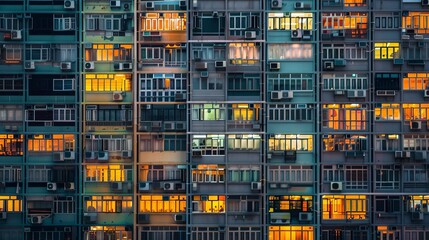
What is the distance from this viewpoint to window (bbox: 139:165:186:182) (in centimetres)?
2630

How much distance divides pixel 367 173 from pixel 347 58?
4272 millimetres

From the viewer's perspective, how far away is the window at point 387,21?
26.3 meters

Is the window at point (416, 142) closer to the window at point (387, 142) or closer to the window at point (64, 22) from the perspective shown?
the window at point (387, 142)

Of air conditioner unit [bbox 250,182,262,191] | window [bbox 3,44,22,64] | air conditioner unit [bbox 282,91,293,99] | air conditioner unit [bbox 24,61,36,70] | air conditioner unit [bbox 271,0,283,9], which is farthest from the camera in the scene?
window [bbox 3,44,22,64]

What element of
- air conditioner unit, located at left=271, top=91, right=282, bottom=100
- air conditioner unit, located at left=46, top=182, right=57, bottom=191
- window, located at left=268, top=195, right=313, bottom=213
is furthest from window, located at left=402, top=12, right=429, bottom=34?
Answer: air conditioner unit, located at left=46, top=182, right=57, bottom=191

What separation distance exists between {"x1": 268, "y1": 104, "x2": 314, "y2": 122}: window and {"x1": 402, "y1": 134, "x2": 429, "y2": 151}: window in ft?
11.8

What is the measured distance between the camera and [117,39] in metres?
26.5

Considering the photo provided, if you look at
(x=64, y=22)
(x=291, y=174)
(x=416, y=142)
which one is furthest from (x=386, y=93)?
(x=64, y=22)

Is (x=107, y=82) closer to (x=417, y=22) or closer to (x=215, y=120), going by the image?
(x=215, y=120)

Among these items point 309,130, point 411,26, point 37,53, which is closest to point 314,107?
point 309,130

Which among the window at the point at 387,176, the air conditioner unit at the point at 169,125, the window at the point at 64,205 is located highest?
the air conditioner unit at the point at 169,125

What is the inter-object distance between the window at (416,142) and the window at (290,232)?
15.2ft

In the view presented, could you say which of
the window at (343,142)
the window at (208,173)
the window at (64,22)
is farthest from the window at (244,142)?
the window at (64,22)

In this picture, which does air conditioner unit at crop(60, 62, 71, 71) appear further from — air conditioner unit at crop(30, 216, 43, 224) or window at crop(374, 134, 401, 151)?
window at crop(374, 134, 401, 151)
